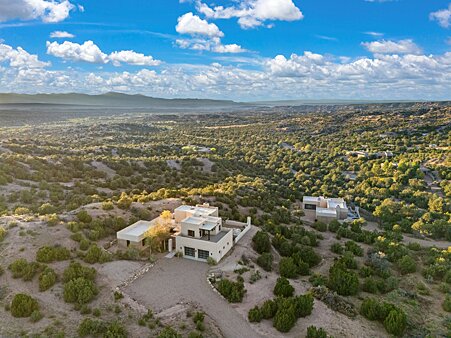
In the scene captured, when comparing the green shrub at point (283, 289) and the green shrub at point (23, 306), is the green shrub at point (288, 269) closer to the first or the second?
the green shrub at point (283, 289)

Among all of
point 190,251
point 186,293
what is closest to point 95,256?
point 190,251

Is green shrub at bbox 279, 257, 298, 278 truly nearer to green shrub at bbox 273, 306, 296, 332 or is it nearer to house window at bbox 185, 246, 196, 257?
green shrub at bbox 273, 306, 296, 332

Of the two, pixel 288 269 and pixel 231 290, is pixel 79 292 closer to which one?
pixel 231 290

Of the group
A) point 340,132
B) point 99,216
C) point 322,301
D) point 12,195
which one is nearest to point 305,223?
point 322,301

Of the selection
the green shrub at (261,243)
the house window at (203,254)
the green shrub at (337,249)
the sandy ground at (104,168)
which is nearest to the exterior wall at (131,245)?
the house window at (203,254)

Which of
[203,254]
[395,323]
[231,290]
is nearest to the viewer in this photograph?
[395,323]

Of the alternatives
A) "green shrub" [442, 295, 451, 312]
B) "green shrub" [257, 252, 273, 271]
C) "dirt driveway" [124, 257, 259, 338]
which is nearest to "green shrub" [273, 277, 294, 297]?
"dirt driveway" [124, 257, 259, 338]
